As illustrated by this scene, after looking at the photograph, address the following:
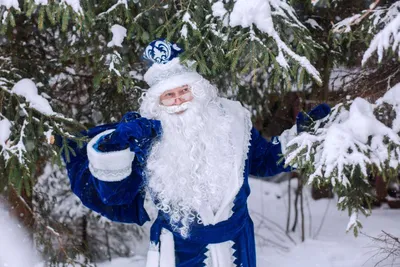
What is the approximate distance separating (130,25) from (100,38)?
0.48m

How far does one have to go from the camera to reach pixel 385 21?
2941 mm

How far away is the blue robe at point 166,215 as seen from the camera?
113 inches

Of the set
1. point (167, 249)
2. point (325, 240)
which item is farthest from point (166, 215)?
point (325, 240)

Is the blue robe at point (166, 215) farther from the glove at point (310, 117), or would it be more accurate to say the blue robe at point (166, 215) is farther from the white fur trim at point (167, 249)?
the glove at point (310, 117)

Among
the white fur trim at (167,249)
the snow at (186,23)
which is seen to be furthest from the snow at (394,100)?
the white fur trim at (167,249)

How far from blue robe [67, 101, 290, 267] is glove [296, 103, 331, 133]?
6.8 inches

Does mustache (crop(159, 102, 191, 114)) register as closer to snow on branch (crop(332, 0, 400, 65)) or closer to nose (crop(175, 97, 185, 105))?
nose (crop(175, 97, 185, 105))

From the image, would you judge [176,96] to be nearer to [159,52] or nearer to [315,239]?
[159,52]

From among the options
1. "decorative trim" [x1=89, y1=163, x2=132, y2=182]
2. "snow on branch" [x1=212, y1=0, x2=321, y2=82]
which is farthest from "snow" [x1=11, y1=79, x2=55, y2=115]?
"snow on branch" [x1=212, y1=0, x2=321, y2=82]

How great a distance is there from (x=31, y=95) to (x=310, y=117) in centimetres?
188

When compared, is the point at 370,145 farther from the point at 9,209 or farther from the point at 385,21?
the point at 9,209

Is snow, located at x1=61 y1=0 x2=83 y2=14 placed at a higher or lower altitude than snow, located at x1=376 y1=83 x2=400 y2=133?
higher

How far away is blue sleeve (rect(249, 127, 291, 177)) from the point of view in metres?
3.10

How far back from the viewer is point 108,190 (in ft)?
9.05
